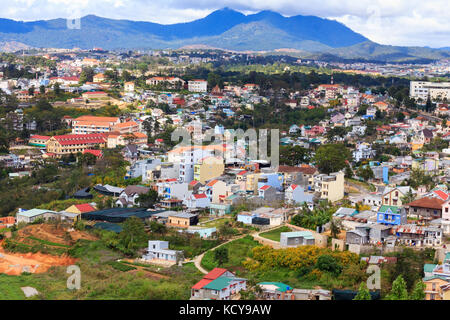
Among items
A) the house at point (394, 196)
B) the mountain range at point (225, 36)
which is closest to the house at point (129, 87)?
the house at point (394, 196)

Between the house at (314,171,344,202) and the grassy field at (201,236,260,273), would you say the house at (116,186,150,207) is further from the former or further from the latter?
the house at (314,171,344,202)

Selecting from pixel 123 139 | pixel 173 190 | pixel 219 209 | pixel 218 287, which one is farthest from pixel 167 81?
pixel 218 287

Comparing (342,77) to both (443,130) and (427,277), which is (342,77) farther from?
(427,277)

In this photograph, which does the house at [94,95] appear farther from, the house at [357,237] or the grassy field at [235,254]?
the house at [357,237]

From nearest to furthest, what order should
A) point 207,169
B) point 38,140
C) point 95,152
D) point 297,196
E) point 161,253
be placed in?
point 161,253 → point 297,196 → point 207,169 → point 95,152 → point 38,140

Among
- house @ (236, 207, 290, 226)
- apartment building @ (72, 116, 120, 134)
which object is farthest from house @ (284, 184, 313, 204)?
apartment building @ (72, 116, 120, 134)

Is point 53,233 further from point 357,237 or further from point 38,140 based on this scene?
point 38,140
